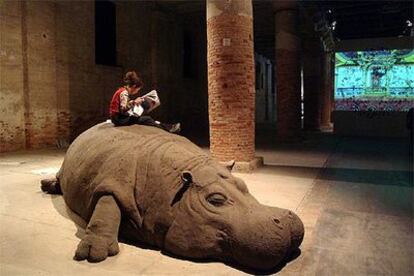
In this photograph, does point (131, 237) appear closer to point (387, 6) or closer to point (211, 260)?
point (211, 260)

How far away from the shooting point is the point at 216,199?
3.06 meters

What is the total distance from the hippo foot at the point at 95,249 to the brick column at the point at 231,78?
4180mm

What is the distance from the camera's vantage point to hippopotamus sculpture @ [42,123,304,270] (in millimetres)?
2902

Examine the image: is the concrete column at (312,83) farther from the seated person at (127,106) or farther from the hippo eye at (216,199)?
the hippo eye at (216,199)

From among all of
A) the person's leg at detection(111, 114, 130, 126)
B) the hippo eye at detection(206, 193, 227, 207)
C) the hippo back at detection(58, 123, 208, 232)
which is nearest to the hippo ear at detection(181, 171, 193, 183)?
the hippo back at detection(58, 123, 208, 232)

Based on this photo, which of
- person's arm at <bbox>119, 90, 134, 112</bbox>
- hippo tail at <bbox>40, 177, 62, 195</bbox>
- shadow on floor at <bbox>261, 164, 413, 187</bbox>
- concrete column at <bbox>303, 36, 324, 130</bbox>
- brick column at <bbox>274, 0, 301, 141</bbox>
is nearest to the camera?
person's arm at <bbox>119, 90, 134, 112</bbox>

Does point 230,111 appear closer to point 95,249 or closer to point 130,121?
point 130,121

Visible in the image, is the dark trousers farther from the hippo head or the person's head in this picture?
the hippo head

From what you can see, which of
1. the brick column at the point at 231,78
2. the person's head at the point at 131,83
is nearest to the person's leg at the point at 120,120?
the person's head at the point at 131,83

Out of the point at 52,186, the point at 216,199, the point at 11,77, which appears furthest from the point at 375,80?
the point at 216,199

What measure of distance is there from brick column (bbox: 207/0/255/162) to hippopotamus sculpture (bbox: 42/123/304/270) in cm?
324

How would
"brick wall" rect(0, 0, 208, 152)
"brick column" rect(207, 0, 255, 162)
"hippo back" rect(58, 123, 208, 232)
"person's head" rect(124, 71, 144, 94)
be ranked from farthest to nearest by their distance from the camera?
"brick wall" rect(0, 0, 208, 152), "brick column" rect(207, 0, 255, 162), "person's head" rect(124, 71, 144, 94), "hippo back" rect(58, 123, 208, 232)

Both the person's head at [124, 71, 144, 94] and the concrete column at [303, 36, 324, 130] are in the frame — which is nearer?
the person's head at [124, 71, 144, 94]

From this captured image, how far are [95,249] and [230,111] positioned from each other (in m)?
4.41
